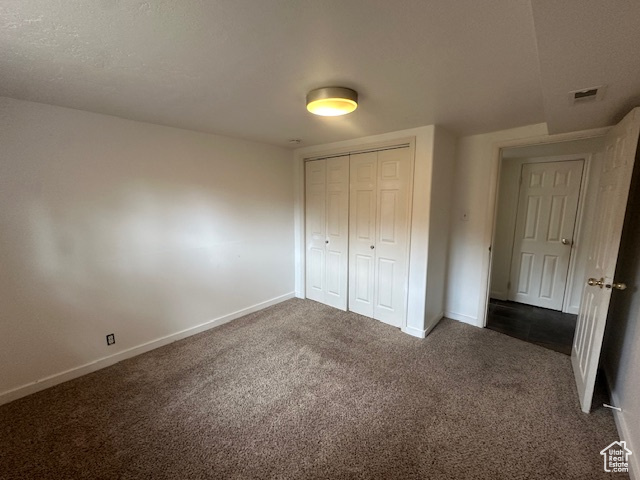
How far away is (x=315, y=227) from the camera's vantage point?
373 centimetres

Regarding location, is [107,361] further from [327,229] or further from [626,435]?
[626,435]

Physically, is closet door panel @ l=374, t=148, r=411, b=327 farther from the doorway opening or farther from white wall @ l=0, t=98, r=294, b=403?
white wall @ l=0, t=98, r=294, b=403

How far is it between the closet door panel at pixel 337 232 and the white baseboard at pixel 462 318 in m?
1.28

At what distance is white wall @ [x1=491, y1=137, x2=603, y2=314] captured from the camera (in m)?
3.12

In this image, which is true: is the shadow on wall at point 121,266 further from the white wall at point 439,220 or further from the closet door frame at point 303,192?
the white wall at point 439,220

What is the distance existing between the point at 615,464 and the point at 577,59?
6.81 feet

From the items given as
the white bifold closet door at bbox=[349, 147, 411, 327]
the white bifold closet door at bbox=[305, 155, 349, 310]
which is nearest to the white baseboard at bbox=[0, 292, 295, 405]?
the white bifold closet door at bbox=[305, 155, 349, 310]

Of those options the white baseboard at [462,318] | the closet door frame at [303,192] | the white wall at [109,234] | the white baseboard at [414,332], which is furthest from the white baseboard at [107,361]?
the white baseboard at [462,318]

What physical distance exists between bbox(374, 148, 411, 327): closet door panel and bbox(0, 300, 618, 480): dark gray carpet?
53cm

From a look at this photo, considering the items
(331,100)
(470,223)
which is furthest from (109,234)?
(470,223)

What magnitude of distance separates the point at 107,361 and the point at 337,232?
2.65 meters

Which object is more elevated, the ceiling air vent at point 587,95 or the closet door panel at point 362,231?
the ceiling air vent at point 587,95

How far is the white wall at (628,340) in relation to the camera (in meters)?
1.53

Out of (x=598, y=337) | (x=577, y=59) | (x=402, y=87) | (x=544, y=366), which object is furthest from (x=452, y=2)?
(x=544, y=366)
